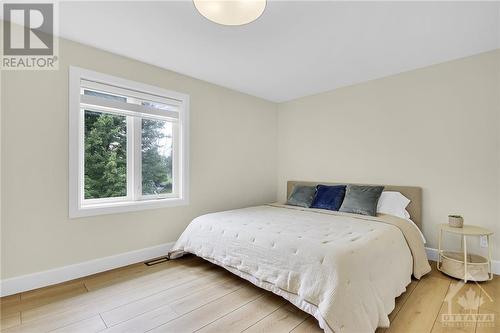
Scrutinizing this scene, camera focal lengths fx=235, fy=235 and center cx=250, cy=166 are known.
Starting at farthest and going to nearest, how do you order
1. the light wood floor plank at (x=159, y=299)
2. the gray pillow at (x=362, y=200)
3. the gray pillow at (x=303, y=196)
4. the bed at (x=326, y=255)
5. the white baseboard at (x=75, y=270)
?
the gray pillow at (x=303, y=196), the gray pillow at (x=362, y=200), the white baseboard at (x=75, y=270), the light wood floor plank at (x=159, y=299), the bed at (x=326, y=255)

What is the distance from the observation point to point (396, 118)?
124 inches

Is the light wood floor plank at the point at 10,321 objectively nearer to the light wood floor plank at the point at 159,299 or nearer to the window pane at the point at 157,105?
the light wood floor plank at the point at 159,299

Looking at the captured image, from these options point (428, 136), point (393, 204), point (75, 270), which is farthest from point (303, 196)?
point (75, 270)

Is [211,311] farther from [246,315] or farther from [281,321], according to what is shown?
[281,321]

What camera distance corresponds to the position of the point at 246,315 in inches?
71.4

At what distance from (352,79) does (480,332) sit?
2.95 metres

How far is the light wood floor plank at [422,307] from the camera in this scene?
1.65 m

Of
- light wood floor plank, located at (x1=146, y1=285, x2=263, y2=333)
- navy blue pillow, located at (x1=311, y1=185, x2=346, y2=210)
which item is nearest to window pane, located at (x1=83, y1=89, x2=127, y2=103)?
light wood floor plank, located at (x1=146, y1=285, x2=263, y2=333)

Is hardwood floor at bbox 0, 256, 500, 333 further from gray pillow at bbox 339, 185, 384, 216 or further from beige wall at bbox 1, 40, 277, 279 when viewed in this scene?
gray pillow at bbox 339, 185, 384, 216

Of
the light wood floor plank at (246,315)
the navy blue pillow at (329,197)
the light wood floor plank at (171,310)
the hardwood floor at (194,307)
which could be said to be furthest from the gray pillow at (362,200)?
the light wood floor plank at (171,310)

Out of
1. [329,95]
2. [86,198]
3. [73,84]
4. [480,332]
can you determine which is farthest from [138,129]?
[480,332]

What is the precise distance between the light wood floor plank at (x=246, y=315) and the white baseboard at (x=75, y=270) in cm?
152

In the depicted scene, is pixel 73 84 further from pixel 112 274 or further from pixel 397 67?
pixel 397 67

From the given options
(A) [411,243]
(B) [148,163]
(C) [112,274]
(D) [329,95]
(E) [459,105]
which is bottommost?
(C) [112,274]
